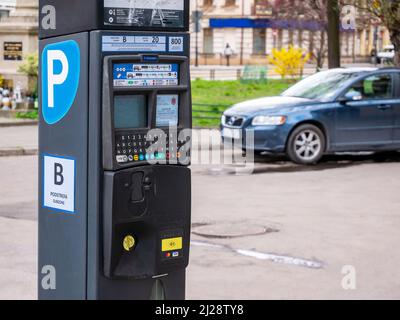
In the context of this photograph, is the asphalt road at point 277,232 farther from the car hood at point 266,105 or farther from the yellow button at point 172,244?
the yellow button at point 172,244

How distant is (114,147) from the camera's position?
474 cm

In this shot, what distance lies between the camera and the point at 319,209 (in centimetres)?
1138

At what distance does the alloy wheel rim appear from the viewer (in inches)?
613

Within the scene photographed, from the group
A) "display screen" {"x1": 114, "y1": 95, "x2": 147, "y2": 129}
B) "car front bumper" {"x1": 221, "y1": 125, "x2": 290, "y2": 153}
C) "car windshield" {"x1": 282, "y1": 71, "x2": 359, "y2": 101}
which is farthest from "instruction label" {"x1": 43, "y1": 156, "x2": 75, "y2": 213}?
"car windshield" {"x1": 282, "y1": 71, "x2": 359, "y2": 101}

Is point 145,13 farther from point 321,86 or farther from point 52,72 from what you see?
point 321,86

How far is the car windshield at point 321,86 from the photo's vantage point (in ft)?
52.6

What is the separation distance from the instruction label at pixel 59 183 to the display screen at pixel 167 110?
0.49m

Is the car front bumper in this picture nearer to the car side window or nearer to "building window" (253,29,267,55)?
the car side window

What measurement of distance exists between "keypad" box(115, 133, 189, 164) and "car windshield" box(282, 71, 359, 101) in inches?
438

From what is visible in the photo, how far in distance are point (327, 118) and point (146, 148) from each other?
1107 centimetres

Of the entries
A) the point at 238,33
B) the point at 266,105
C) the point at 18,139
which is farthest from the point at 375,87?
the point at 238,33

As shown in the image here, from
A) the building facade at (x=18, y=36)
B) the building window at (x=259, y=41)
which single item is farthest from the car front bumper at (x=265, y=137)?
the building window at (x=259, y=41)

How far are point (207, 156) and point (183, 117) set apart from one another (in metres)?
11.5
